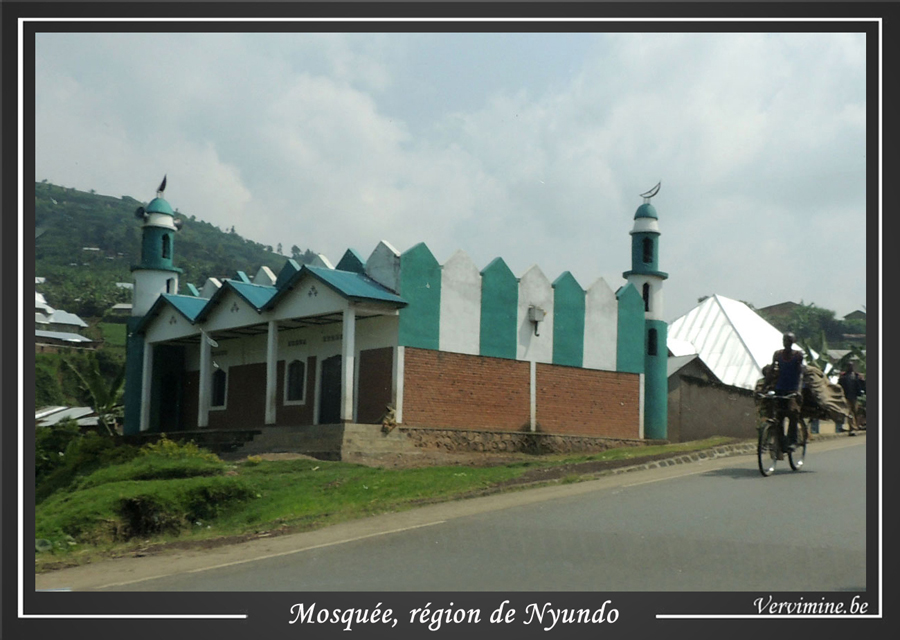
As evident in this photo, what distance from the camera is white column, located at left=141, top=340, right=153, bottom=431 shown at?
32.3 metres

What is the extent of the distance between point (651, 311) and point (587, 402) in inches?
174

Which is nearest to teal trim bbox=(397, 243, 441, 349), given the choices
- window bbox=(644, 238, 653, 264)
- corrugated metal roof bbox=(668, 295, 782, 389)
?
window bbox=(644, 238, 653, 264)

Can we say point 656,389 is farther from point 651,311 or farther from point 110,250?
point 110,250

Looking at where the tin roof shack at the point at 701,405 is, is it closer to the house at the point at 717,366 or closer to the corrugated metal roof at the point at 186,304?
the house at the point at 717,366

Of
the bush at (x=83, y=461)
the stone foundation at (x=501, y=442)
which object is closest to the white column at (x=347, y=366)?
the stone foundation at (x=501, y=442)

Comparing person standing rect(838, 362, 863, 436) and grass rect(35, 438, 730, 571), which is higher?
person standing rect(838, 362, 863, 436)

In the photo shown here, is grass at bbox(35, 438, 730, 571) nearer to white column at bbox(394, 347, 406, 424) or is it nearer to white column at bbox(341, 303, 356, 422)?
white column at bbox(341, 303, 356, 422)

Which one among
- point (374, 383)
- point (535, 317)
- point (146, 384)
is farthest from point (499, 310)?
point (146, 384)

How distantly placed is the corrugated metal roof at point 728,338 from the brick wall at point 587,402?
45.8ft

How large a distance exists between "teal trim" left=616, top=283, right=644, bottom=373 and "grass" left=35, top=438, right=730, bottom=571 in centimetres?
1299

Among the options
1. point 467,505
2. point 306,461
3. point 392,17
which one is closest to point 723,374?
point 306,461

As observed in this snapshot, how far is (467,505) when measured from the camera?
1393 cm

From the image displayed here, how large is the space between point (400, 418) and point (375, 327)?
257 cm

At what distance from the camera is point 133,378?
110 ft
